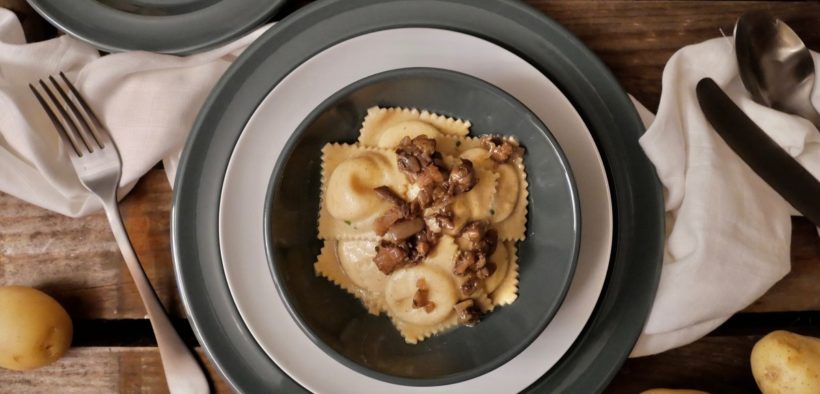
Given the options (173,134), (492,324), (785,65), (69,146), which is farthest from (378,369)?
(785,65)

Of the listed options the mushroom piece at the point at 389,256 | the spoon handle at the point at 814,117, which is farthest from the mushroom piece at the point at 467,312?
the spoon handle at the point at 814,117

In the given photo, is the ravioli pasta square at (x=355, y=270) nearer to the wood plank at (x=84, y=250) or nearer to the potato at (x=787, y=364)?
the wood plank at (x=84, y=250)

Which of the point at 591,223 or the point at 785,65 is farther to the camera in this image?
the point at 785,65

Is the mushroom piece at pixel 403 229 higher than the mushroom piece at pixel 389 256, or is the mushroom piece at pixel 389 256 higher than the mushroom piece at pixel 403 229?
the mushroom piece at pixel 403 229

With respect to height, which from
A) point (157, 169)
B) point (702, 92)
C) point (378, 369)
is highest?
point (702, 92)

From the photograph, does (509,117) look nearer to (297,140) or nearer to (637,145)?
(637,145)

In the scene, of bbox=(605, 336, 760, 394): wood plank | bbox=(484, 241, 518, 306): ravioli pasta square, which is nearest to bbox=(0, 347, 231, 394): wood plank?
bbox=(484, 241, 518, 306): ravioli pasta square
